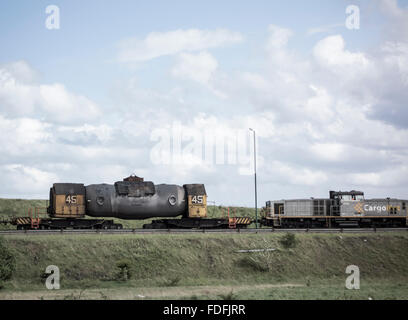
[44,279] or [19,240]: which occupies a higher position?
[19,240]

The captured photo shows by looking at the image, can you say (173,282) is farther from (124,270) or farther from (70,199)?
(70,199)

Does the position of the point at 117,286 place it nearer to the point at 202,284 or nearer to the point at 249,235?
the point at 202,284

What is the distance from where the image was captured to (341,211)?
48906 millimetres

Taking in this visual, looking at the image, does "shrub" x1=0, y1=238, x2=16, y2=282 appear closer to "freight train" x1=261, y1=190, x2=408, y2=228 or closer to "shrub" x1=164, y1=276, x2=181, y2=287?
"shrub" x1=164, y1=276, x2=181, y2=287

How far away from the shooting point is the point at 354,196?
162 ft

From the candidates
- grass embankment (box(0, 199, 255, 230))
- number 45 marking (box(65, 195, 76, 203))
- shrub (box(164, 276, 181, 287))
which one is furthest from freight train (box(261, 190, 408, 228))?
number 45 marking (box(65, 195, 76, 203))

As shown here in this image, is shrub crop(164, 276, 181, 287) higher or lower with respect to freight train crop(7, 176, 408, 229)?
lower

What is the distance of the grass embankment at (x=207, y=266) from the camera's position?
1133 inches

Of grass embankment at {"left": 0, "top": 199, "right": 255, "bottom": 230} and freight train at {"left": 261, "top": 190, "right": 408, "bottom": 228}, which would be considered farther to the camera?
grass embankment at {"left": 0, "top": 199, "right": 255, "bottom": 230}

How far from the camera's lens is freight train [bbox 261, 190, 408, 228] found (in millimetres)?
48406

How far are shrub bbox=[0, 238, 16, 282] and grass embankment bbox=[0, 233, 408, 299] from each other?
52cm

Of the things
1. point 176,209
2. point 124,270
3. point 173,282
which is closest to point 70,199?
point 176,209
